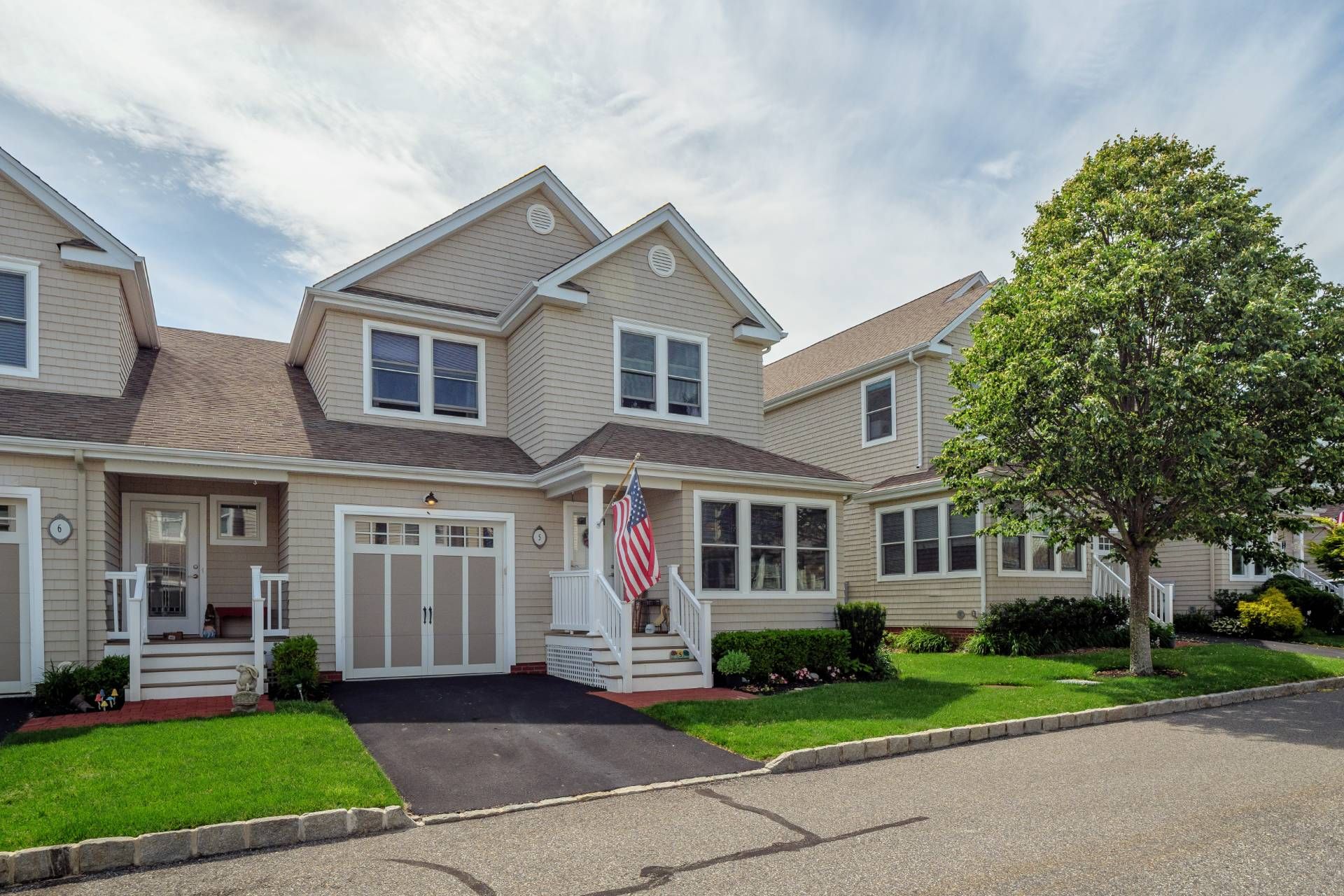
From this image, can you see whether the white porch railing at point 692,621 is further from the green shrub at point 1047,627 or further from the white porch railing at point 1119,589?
the white porch railing at point 1119,589

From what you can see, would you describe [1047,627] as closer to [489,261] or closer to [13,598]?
[489,261]

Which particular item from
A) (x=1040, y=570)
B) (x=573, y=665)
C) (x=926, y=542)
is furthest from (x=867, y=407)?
(x=573, y=665)

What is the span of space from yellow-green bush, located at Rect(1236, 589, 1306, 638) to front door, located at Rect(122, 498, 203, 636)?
71.9 feet

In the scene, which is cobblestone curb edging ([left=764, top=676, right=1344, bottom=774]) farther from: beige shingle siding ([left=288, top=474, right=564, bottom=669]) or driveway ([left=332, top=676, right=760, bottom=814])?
beige shingle siding ([left=288, top=474, right=564, bottom=669])

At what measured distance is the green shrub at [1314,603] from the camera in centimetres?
2278

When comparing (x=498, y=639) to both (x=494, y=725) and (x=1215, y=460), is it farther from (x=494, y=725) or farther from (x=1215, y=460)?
(x=1215, y=460)

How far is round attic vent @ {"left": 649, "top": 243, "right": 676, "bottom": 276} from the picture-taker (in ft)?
57.6

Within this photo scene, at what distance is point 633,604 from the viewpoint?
49.1ft

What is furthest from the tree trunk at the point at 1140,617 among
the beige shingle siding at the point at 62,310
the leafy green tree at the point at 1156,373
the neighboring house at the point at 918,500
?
the beige shingle siding at the point at 62,310

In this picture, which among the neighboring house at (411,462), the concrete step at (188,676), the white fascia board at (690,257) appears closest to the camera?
the concrete step at (188,676)

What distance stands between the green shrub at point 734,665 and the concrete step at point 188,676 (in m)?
6.53

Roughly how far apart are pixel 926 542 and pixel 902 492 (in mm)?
1209

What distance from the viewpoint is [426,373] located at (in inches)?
647

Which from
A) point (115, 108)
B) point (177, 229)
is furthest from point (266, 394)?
point (115, 108)
